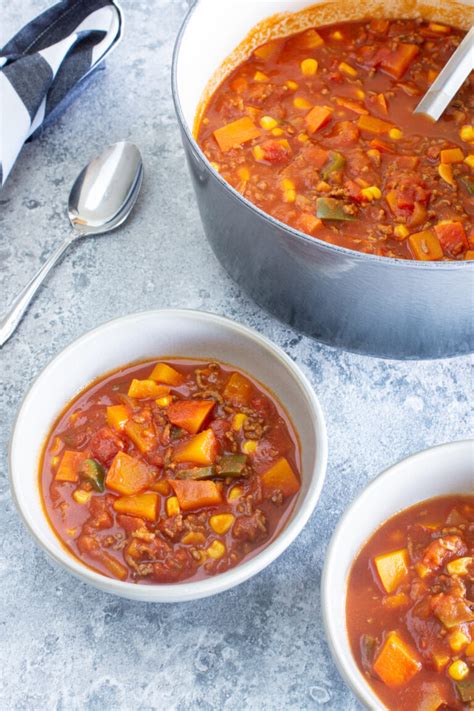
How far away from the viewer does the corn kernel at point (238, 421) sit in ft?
8.79

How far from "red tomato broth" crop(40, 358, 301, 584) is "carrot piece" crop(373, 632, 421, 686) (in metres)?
0.42

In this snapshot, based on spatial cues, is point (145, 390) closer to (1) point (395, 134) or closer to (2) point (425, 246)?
(2) point (425, 246)

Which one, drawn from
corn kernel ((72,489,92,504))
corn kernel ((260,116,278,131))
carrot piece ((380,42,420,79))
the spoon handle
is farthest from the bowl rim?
carrot piece ((380,42,420,79))

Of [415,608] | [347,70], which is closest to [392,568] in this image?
[415,608]

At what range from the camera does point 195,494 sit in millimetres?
2518

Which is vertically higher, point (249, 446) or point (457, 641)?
point (249, 446)

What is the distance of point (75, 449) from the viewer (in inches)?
105

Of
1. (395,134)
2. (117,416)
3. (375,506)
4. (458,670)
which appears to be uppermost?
(117,416)

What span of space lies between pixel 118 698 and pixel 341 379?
123cm

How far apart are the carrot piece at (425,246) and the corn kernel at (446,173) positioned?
0.28m

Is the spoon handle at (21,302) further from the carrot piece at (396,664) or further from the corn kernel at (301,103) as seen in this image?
the carrot piece at (396,664)

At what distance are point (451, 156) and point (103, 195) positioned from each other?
1.25m

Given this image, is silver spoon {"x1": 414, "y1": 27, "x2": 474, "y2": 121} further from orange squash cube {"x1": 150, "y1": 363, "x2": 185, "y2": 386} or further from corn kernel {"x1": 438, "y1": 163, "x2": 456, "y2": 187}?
orange squash cube {"x1": 150, "y1": 363, "x2": 185, "y2": 386}

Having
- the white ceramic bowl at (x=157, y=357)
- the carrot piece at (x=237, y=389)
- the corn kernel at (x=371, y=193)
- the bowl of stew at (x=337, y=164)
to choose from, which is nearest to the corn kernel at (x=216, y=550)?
the white ceramic bowl at (x=157, y=357)
